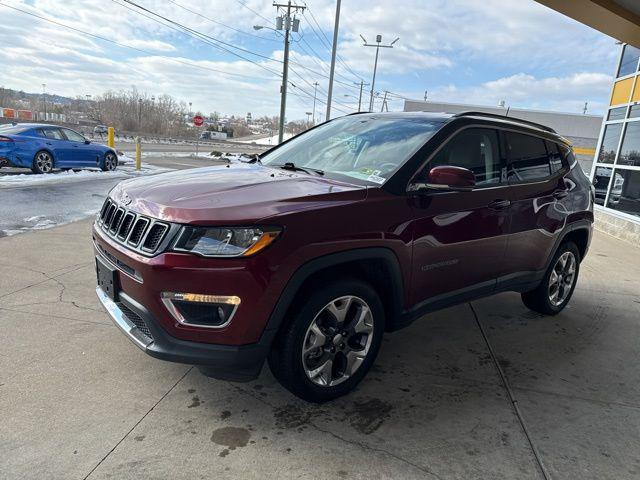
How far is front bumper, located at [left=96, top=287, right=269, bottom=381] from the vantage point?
7.91ft

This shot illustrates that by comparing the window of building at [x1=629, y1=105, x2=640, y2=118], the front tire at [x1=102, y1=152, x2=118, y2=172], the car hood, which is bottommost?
the front tire at [x1=102, y1=152, x2=118, y2=172]

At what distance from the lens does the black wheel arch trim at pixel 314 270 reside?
2.48 m

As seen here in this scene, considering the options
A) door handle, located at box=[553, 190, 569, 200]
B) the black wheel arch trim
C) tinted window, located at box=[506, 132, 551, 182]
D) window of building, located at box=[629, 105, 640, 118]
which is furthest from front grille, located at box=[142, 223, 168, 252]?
window of building, located at box=[629, 105, 640, 118]

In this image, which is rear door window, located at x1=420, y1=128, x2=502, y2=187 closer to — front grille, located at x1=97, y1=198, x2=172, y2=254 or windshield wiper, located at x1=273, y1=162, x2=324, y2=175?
windshield wiper, located at x1=273, y1=162, x2=324, y2=175

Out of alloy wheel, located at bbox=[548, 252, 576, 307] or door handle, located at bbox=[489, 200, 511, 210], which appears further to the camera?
alloy wheel, located at bbox=[548, 252, 576, 307]

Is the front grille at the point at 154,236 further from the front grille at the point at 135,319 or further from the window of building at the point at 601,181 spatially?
the window of building at the point at 601,181

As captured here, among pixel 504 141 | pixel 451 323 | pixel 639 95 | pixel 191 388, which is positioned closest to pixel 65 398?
pixel 191 388

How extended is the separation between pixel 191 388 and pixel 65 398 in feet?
2.39

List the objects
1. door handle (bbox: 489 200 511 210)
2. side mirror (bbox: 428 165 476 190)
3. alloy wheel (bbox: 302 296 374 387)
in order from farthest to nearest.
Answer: door handle (bbox: 489 200 511 210) → side mirror (bbox: 428 165 476 190) → alloy wheel (bbox: 302 296 374 387)

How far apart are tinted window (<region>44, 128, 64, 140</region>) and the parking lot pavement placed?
1057 centimetres

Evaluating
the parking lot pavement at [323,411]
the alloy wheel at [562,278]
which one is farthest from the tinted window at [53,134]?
the alloy wheel at [562,278]

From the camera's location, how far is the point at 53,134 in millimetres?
13234

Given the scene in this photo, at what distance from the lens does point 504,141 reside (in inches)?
153

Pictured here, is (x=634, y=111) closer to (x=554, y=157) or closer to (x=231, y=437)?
(x=554, y=157)
